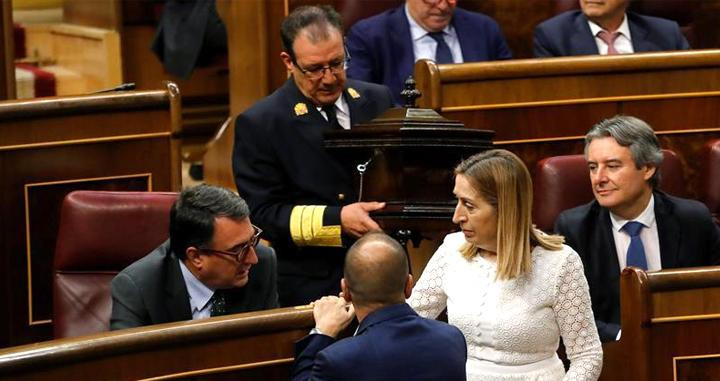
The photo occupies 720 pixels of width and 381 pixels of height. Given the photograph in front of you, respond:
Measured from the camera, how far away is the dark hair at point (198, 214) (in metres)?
2.58

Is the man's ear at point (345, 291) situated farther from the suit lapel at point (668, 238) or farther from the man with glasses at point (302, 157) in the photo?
the suit lapel at point (668, 238)

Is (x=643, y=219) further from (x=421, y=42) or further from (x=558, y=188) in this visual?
(x=421, y=42)

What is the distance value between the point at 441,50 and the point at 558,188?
812mm

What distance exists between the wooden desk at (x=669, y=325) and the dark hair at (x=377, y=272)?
0.60 meters

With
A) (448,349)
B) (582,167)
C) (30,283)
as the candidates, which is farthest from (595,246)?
(30,283)

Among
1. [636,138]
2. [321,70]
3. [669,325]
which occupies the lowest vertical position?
[669,325]

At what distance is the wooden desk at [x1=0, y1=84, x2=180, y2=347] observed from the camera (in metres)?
3.21

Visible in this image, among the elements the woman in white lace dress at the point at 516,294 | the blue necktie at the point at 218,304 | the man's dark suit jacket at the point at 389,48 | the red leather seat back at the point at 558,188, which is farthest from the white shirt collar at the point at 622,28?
the blue necktie at the point at 218,304

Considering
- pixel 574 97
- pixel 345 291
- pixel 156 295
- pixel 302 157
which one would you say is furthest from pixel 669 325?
pixel 574 97

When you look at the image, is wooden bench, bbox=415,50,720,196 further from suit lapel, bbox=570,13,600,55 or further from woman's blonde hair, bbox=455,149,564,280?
woman's blonde hair, bbox=455,149,564,280

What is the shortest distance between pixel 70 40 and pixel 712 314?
3.50 metres

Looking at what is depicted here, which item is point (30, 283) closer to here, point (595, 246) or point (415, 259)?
point (415, 259)

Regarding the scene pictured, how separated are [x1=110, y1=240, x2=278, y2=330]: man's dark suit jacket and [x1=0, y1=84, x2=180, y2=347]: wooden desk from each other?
0.68m

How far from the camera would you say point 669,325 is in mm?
2578
